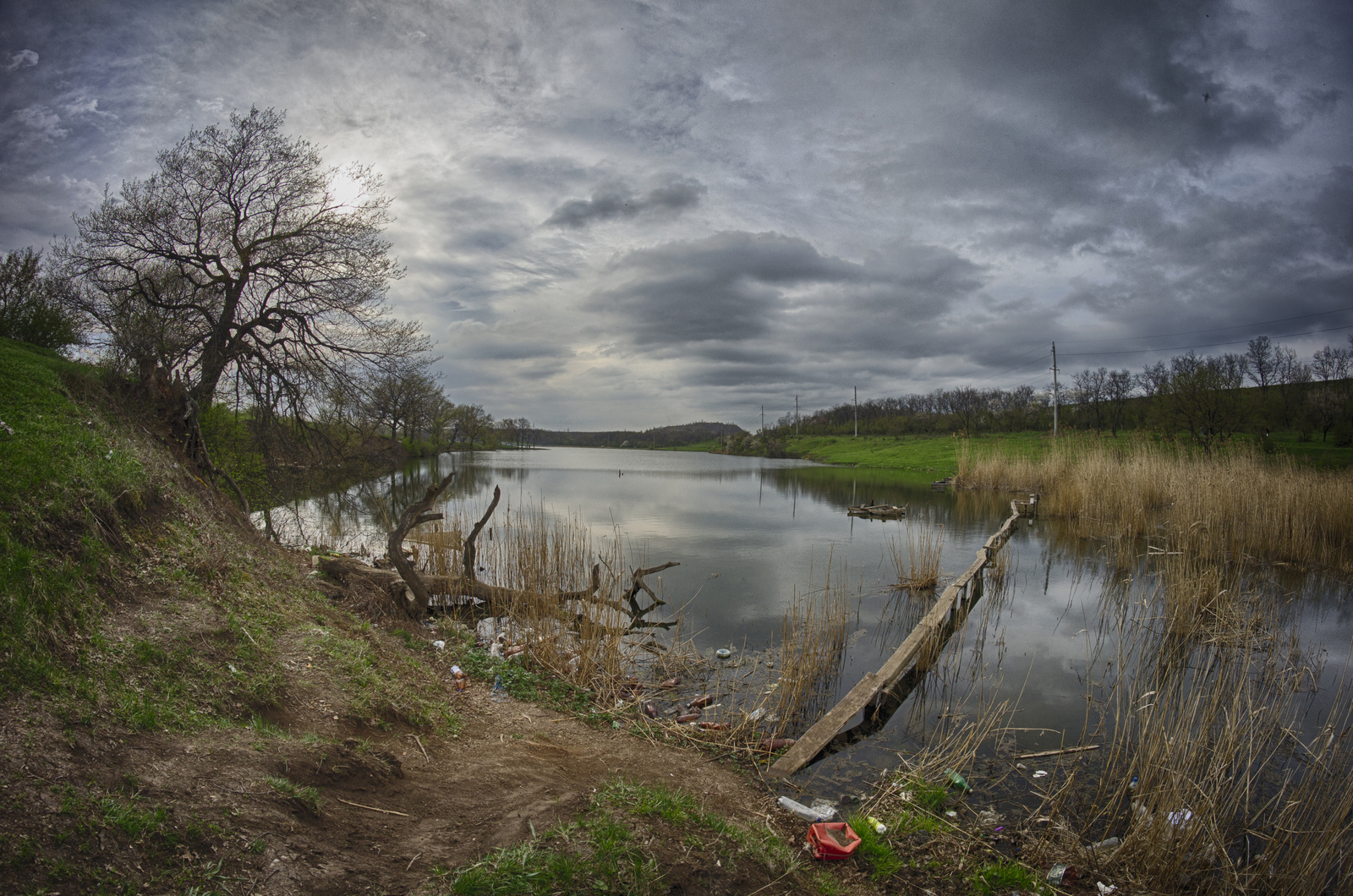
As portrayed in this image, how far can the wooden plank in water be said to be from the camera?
5.50 meters

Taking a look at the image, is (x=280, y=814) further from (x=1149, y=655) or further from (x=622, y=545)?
(x=622, y=545)

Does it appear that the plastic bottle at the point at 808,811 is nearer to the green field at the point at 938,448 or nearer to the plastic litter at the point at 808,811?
the plastic litter at the point at 808,811

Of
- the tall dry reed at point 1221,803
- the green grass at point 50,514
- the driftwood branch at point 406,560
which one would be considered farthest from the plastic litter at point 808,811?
the driftwood branch at point 406,560

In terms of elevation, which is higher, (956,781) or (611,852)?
(611,852)

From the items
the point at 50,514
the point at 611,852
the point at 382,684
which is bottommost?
the point at 611,852

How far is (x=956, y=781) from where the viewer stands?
5254 millimetres

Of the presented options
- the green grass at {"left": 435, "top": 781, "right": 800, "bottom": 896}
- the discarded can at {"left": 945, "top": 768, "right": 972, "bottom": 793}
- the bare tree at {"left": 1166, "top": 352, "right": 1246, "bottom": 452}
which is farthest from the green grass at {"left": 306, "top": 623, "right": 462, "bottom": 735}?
the bare tree at {"left": 1166, "top": 352, "right": 1246, "bottom": 452}

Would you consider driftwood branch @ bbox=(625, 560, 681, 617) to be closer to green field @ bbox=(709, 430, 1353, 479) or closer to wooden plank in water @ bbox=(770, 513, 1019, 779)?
wooden plank in water @ bbox=(770, 513, 1019, 779)

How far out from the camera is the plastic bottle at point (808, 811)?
4.49 meters

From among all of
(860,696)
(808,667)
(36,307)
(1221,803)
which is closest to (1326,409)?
(1221,803)

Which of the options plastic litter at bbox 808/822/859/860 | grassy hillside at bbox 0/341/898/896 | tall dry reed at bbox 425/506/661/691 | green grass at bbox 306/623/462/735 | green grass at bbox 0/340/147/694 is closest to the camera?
grassy hillside at bbox 0/341/898/896

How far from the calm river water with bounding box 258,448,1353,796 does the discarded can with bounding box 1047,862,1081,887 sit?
125cm

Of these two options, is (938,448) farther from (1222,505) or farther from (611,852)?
(611,852)

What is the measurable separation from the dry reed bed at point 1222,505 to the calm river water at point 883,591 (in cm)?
130
